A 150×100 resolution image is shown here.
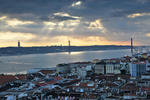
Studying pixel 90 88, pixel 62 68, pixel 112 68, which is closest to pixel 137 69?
pixel 112 68

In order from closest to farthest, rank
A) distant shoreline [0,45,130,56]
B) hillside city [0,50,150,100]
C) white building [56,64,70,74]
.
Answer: hillside city [0,50,150,100] → white building [56,64,70,74] → distant shoreline [0,45,130,56]

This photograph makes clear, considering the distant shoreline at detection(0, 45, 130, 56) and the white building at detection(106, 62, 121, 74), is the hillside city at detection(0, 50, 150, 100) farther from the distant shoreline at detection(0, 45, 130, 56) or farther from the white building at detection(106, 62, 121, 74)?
the distant shoreline at detection(0, 45, 130, 56)

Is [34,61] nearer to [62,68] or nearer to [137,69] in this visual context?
[62,68]

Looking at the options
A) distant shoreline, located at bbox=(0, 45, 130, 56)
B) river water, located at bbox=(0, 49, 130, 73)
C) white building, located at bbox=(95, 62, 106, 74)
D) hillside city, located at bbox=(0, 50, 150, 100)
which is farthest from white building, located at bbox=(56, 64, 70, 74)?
distant shoreline, located at bbox=(0, 45, 130, 56)

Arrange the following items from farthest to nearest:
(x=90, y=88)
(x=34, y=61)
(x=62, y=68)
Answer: (x=34, y=61), (x=62, y=68), (x=90, y=88)

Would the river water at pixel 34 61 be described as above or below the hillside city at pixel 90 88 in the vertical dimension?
below

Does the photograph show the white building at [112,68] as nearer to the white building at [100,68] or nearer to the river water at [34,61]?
the white building at [100,68]

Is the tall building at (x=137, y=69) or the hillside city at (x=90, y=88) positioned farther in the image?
the tall building at (x=137, y=69)

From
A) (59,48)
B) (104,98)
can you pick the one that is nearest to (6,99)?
(104,98)

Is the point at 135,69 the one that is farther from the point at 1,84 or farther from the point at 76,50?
the point at 76,50

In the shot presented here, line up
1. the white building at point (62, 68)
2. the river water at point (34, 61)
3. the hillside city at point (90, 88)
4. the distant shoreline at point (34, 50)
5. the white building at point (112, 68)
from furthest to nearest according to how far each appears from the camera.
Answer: the distant shoreline at point (34, 50) < the river water at point (34, 61) < the white building at point (62, 68) < the white building at point (112, 68) < the hillside city at point (90, 88)

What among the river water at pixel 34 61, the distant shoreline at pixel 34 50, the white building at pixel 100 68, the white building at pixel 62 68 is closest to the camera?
the white building at pixel 100 68

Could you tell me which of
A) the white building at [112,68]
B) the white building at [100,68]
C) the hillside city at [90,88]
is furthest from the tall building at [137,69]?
the white building at [100,68]
